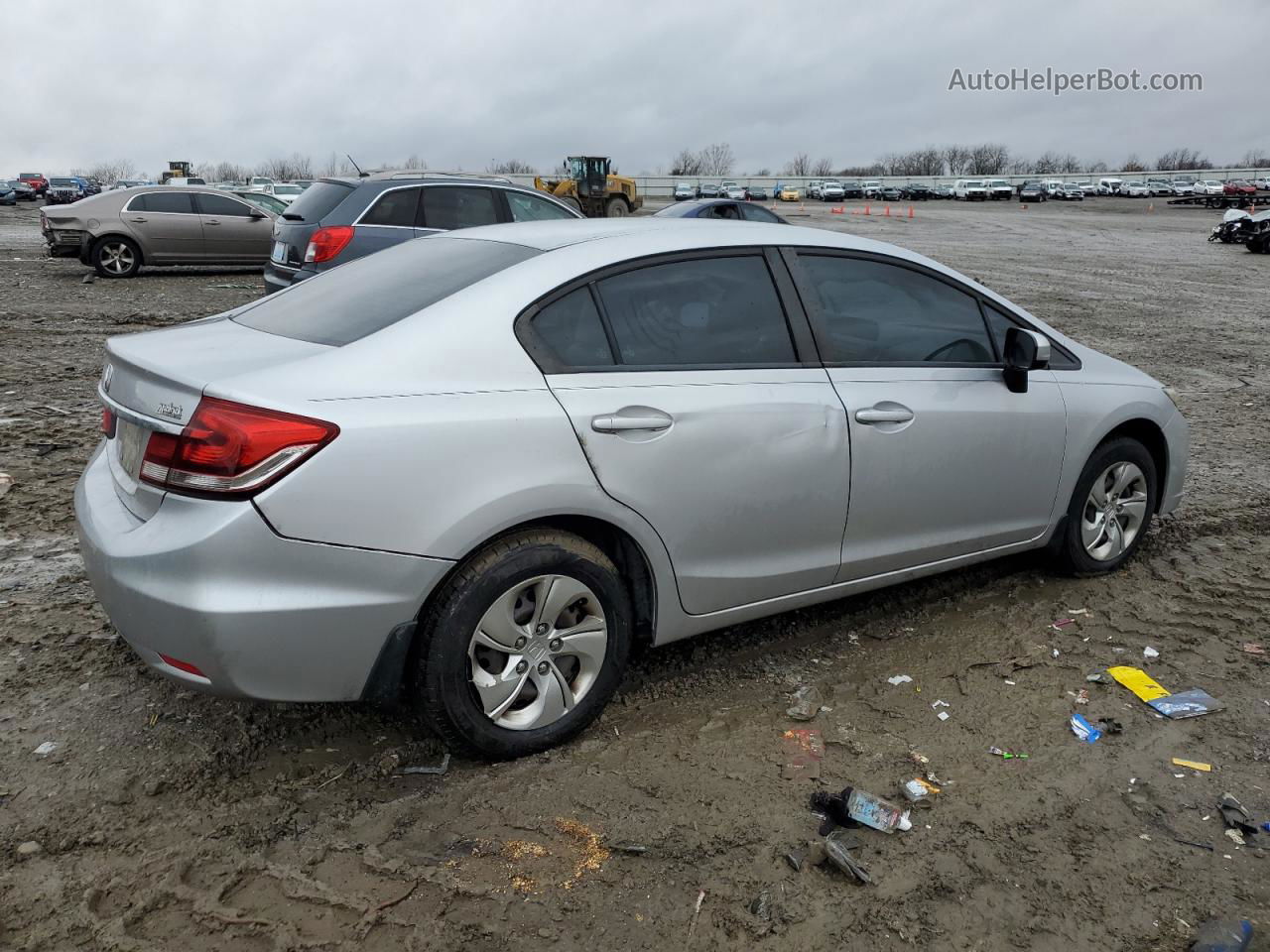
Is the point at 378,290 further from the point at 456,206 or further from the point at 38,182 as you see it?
the point at 38,182

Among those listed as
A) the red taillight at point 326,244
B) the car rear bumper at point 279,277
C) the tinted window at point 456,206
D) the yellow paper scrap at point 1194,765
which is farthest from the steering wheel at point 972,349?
the car rear bumper at point 279,277

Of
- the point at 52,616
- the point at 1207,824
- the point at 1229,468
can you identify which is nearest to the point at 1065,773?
the point at 1207,824

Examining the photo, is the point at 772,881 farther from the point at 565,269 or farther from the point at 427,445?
the point at 565,269

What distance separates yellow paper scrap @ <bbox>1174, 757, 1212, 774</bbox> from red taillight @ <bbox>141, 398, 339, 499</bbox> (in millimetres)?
2811

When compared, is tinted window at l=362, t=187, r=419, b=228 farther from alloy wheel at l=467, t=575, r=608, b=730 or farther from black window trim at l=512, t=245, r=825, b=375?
alloy wheel at l=467, t=575, r=608, b=730

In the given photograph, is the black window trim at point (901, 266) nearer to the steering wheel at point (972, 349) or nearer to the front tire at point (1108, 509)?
the steering wheel at point (972, 349)

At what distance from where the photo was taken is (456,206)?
A: 36.6 feet

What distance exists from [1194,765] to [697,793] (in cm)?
163

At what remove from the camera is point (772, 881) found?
8.87 ft

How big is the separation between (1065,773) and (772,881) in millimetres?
1140

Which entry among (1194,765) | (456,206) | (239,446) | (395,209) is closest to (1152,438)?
(1194,765)

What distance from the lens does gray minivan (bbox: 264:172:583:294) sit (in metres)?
10.1

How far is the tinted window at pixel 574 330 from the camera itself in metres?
3.18

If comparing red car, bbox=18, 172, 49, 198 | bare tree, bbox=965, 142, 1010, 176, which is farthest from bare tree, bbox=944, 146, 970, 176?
red car, bbox=18, 172, 49, 198
